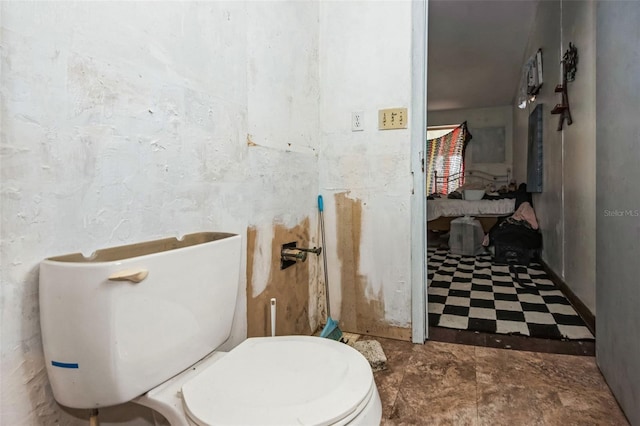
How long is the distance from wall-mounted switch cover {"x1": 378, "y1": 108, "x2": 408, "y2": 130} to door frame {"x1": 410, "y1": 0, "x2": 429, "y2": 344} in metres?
0.04

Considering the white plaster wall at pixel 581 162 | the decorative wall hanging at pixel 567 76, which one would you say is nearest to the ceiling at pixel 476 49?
the white plaster wall at pixel 581 162

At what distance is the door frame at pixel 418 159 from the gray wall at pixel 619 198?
0.67m

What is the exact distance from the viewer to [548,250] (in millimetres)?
3012

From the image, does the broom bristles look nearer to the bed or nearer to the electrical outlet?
the electrical outlet

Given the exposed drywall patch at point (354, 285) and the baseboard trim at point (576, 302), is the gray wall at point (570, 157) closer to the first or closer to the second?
the baseboard trim at point (576, 302)

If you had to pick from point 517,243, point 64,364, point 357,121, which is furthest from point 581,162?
point 64,364

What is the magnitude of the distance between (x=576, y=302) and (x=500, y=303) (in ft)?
1.41

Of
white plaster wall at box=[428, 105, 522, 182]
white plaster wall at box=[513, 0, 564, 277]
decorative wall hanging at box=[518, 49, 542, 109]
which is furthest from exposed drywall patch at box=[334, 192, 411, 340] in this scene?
white plaster wall at box=[428, 105, 522, 182]

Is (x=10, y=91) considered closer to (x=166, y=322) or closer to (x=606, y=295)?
(x=166, y=322)

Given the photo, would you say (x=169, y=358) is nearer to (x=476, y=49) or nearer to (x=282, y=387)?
(x=282, y=387)

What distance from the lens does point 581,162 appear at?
6.97 ft

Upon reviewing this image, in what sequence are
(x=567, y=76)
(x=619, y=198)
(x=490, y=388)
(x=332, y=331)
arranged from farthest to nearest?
(x=567, y=76)
(x=332, y=331)
(x=490, y=388)
(x=619, y=198)

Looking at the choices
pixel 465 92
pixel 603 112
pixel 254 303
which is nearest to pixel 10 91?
pixel 254 303

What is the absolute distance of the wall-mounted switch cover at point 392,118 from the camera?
164 centimetres
